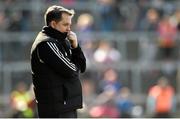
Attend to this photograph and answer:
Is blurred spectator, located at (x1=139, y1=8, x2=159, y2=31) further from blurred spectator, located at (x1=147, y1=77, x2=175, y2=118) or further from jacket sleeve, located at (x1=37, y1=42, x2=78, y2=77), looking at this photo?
jacket sleeve, located at (x1=37, y1=42, x2=78, y2=77)

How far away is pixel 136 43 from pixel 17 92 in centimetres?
356

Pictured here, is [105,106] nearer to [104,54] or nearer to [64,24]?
[104,54]

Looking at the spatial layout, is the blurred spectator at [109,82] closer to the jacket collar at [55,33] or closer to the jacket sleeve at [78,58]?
the jacket sleeve at [78,58]

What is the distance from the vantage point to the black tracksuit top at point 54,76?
7.73 m

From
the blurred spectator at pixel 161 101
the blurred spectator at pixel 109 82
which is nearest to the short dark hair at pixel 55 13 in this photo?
the blurred spectator at pixel 161 101

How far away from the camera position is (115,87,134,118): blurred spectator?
Answer: 1652cm

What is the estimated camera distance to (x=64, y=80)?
7781mm

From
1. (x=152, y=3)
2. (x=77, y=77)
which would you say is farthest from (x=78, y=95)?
(x=152, y=3)

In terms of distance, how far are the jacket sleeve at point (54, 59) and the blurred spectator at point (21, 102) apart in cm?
705

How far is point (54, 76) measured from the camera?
775cm

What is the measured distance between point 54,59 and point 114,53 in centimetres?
1089

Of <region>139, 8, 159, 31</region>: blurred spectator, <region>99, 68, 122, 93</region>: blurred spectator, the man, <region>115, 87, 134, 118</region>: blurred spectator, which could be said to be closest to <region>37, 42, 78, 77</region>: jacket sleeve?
the man

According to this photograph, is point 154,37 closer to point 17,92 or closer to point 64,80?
point 17,92

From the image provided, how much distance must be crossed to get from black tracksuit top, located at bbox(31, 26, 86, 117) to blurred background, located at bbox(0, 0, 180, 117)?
8.27m
